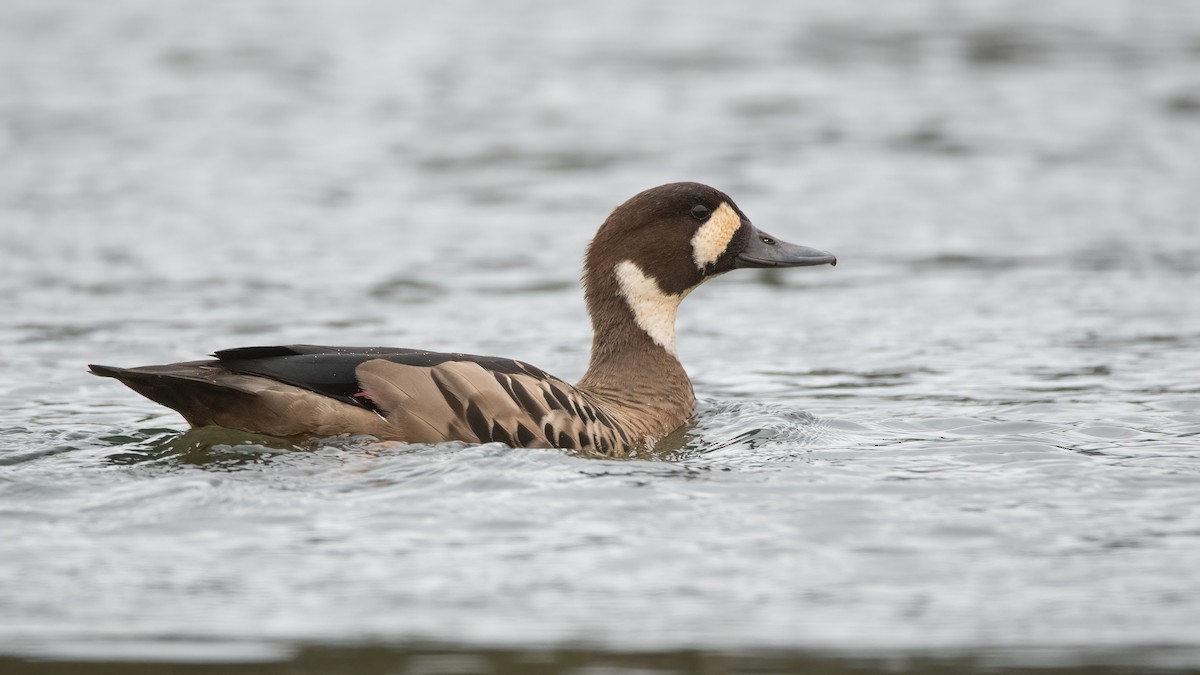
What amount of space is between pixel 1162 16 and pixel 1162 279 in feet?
47.9

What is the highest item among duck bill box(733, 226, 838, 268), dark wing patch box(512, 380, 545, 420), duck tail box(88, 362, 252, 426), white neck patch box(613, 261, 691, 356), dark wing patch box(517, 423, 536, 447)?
duck bill box(733, 226, 838, 268)

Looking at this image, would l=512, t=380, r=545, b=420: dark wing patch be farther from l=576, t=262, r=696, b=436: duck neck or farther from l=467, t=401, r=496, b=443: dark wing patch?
l=576, t=262, r=696, b=436: duck neck

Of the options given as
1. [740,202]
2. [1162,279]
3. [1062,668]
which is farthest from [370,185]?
[1062,668]

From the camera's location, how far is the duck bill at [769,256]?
31.7 feet

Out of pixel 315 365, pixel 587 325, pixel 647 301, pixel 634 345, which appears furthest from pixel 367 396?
pixel 587 325

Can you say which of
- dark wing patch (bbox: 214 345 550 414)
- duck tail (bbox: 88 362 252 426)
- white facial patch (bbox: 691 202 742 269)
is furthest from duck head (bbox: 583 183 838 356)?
duck tail (bbox: 88 362 252 426)

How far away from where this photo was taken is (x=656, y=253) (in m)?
9.41

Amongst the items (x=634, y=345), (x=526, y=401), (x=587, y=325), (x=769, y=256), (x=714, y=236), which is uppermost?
(x=714, y=236)

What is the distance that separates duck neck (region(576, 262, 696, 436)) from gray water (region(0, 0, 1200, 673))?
32 centimetres

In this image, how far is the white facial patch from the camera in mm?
9484

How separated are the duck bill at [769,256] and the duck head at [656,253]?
8 centimetres

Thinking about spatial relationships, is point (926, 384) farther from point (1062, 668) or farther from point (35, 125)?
point (35, 125)

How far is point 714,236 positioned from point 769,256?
39cm

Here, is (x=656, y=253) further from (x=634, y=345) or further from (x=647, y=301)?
(x=634, y=345)
